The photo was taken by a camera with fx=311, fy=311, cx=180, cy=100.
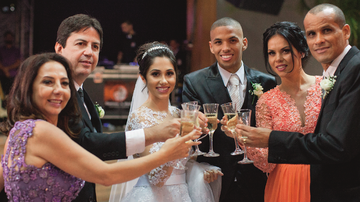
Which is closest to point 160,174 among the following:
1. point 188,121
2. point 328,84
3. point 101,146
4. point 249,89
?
point 101,146

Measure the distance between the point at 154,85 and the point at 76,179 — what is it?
1050mm

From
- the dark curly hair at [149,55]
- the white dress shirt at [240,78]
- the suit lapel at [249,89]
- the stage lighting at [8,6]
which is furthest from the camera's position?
the stage lighting at [8,6]

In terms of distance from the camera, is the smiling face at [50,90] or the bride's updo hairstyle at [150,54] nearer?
the smiling face at [50,90]

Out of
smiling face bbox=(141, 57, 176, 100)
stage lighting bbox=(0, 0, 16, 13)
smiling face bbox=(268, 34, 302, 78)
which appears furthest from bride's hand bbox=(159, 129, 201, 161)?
stage lighting bbox=(0, 0, 16, 13)

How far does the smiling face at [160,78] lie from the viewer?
264 cm

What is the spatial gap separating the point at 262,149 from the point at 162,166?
2.84 ft

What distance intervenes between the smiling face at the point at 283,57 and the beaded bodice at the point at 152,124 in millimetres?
1067

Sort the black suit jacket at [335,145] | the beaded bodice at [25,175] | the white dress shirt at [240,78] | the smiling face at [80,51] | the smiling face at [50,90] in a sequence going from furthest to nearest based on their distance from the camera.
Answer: the white dress shirt at [240,78]
the smiling face at [80,51]
the black suit jacket at [335,145]
the smiling face at [50,90]
the beaded bodice at [25,175]

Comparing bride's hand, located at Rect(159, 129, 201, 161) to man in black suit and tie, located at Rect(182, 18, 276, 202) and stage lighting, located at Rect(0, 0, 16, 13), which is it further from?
stage lighting, located at Rect(0, 0, 16, 13)

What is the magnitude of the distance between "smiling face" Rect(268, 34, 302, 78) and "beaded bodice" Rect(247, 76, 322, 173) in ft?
0.67

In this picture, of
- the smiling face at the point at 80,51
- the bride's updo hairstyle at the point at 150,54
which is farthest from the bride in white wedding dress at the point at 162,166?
the smiling face at the point at 80,51

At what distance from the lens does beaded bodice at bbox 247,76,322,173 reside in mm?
2488

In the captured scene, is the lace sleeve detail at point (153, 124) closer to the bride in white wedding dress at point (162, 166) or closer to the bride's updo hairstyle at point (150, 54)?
the bride in white wedding dress at point (162, 166)

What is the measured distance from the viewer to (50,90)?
5.99ft
